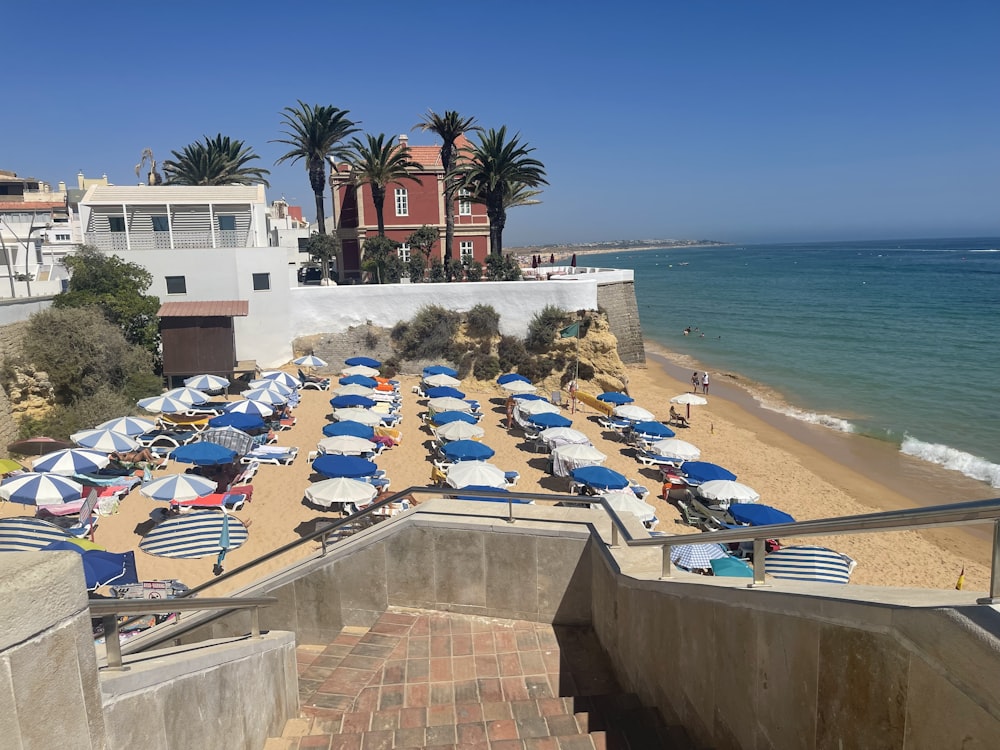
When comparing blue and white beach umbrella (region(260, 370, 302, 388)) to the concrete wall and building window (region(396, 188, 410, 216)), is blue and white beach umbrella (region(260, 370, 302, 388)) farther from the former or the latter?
the concrete wall

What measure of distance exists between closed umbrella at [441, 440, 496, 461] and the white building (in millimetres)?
13923

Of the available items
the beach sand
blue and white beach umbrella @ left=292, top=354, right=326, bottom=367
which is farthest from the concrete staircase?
blue and white beach umbrella @ left=292, top=354, right=326, bottom=367

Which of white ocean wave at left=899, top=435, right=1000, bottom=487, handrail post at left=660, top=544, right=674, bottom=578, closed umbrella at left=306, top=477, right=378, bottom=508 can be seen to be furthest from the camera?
white ocean wave at left=899, top=435, right=1000, bottom=487

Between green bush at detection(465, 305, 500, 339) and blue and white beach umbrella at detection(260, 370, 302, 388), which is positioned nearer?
blue and white beach umbrella at detection(260, 370, 302, 388)

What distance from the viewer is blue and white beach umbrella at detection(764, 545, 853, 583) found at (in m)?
11.4

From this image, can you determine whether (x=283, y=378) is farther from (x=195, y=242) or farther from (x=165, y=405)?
(x=195, y=242)

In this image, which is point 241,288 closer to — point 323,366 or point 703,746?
point 323,366

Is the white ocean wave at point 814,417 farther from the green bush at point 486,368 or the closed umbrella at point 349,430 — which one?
the closed umbrella at point 349,430

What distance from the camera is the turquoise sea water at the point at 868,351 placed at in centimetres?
2886

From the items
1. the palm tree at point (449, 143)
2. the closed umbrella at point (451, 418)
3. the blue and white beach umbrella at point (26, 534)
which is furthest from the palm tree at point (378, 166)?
the blue and white beach umbrella at point (26, 534)

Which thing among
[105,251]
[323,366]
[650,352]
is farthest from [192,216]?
[650,352]

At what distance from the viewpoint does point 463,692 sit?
5.88 metres

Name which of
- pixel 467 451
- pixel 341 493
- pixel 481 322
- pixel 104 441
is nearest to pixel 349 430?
pixel 467 451

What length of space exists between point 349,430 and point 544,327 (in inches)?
578
